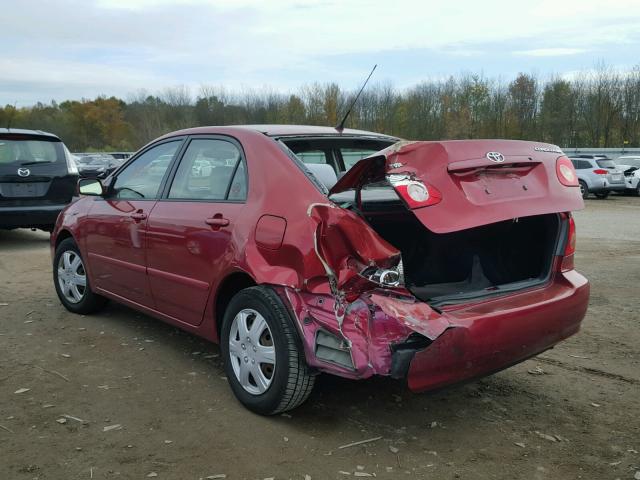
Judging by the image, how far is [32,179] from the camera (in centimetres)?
918

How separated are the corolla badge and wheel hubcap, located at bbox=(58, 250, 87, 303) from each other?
3.66 m

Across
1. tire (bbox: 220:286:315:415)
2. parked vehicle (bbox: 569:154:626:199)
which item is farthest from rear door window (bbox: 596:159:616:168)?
tire (bbox: 220:286:315:415)

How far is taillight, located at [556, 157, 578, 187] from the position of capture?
3.24 meters

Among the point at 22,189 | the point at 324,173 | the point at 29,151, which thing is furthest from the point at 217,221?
the point at 29,151

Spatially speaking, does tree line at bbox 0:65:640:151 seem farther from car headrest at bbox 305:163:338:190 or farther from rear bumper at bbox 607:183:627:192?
car headrest at bbox 305:163:338:190

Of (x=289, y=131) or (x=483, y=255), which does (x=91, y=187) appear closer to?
(x=289, y=131)

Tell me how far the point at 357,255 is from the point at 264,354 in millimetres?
800

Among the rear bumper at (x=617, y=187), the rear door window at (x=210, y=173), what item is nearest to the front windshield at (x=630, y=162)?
the rear bumper at (x=617, y=187)

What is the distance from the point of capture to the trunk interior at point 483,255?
347 cm

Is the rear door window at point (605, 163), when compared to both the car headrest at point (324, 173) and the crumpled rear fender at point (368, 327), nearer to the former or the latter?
the car headrest at point (324, 173)

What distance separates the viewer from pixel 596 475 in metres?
2.78

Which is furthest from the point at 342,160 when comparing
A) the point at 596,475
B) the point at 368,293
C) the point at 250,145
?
the point at 596,475

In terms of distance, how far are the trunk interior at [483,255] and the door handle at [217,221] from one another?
1.04 m

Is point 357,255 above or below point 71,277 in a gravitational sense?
above
